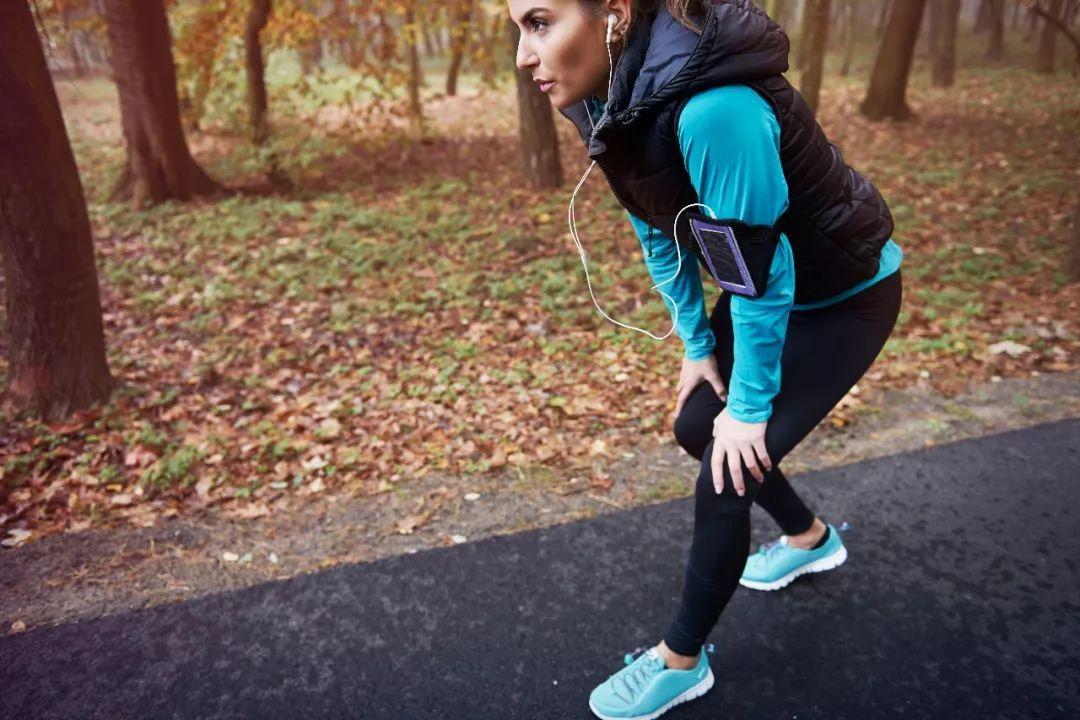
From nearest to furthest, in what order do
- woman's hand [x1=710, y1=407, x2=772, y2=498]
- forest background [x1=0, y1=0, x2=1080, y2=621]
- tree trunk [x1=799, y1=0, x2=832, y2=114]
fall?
woman's hand [x1=710, y1=407, x2=772, y2=498]
forest background [x1=0, y1=0, x2=1080, y2=621]
tree trunk [x1=799, y1=0, x2=832, y2=114]

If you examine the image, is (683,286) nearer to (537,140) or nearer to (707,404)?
(707,404)

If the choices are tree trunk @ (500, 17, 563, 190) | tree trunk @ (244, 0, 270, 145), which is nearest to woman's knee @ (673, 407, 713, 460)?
tree trunk @ (500, 17, 563, 190)

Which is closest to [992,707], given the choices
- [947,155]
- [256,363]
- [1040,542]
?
[1040,542]

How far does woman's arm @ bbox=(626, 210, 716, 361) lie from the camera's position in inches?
89.9

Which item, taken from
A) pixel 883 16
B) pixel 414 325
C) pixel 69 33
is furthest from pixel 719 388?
pixel 883 16

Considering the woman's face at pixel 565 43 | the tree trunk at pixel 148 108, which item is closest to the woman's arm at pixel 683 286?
the woman's face at pixel 565 43

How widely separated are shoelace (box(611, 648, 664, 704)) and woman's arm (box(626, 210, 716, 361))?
1.01m

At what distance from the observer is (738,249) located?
1742 millimetres

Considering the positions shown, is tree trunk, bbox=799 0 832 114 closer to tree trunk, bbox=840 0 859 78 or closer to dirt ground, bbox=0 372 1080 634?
dirt ground, bbox=0 372 1080 634

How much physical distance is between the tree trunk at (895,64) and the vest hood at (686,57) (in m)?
12.2

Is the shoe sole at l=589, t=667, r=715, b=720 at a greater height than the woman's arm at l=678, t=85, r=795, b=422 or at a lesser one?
lesser

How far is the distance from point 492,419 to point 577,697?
225 cm

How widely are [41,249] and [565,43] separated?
12.5 feet

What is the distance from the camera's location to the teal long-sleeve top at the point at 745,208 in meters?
1.59
